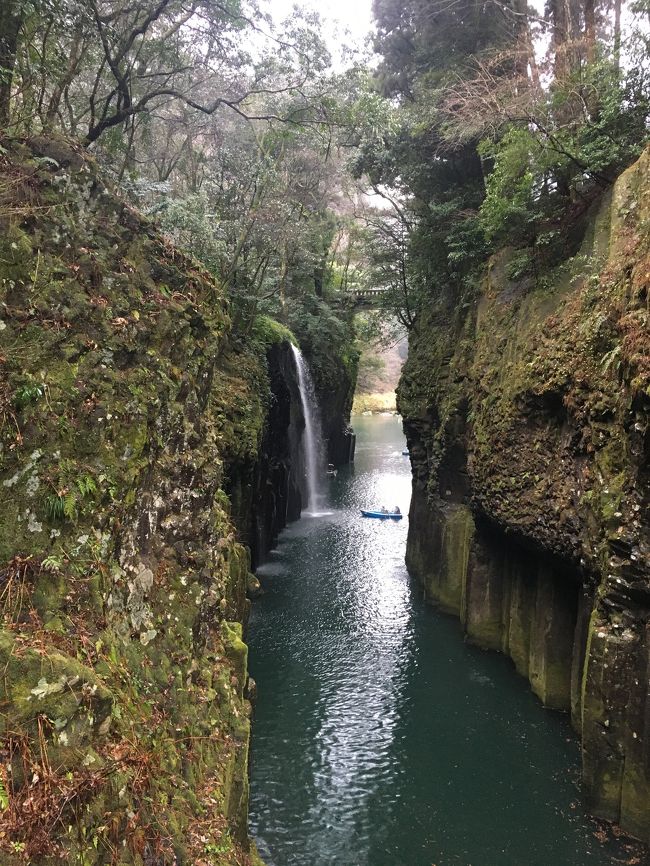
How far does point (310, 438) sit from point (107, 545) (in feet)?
85.0

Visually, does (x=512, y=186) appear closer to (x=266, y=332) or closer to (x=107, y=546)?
(x=266, y=332)

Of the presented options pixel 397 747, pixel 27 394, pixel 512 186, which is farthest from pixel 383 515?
pixel 27 394

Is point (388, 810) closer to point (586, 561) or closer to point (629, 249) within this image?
point (586, 561)

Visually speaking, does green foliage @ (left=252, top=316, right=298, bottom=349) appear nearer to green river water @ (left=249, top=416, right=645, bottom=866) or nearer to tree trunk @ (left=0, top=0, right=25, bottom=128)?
green river water @ (left=249, top=416, right=645, bottom=866)

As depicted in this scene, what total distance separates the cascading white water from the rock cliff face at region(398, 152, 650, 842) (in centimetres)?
1123

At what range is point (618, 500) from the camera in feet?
27.6

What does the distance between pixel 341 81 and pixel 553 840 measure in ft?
48.1

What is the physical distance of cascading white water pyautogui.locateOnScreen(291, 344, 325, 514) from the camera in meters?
29.1

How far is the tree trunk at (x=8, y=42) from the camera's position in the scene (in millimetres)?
7406

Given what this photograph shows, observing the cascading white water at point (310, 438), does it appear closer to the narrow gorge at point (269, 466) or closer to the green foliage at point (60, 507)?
the narrow gorge at point (269, 466)

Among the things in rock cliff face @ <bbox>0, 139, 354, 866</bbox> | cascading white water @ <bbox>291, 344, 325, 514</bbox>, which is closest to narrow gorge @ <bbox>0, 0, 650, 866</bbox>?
rock cliff face @ <bbox>0, 139, 354, 866</bbox>

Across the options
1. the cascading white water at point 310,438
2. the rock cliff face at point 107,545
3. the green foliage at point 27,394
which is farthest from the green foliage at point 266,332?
the green foliage at point 27,394

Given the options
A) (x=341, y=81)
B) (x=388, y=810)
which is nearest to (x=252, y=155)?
(x=341, y=81)

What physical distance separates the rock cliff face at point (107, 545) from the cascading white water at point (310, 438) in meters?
20.5
